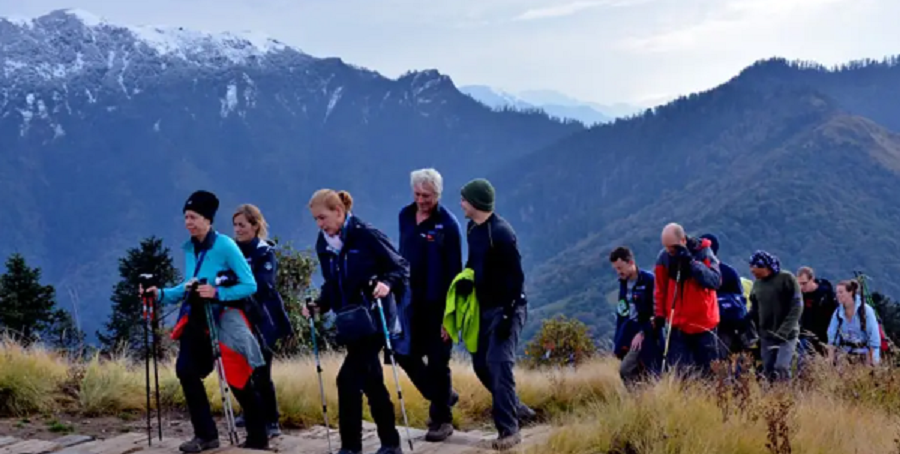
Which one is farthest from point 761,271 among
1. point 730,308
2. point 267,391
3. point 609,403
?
point 267,391

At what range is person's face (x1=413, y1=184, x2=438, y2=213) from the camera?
6.34 m

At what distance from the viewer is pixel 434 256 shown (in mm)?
6492

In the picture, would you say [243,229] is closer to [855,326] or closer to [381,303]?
[381,303]

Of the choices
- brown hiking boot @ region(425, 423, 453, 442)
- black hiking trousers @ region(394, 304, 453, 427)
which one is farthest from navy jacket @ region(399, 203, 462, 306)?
brown hiking boot @ region(425, 423, 453, 442)

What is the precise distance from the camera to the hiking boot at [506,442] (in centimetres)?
594

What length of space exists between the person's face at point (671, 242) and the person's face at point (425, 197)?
2.02m

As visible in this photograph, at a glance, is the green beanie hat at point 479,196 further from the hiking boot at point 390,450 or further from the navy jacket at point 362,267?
the hiking boot at point 390,450

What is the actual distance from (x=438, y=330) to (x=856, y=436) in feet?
9.01

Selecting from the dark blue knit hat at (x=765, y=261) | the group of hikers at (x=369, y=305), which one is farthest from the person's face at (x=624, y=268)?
the group of hikers at (x=369, y=305)

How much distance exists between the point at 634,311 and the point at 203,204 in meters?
3.93

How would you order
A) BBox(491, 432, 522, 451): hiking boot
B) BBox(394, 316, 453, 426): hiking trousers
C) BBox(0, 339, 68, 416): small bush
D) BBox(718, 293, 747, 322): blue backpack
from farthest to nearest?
BBox(718, 293, 747, 322): blue backpack < BBox(0, 339, 68, 416): small bush < BBox(394, 316, 453, 426): hiking trousers < BBox(491, 432, 522, 451): hiking boot

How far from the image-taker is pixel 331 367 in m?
9.30

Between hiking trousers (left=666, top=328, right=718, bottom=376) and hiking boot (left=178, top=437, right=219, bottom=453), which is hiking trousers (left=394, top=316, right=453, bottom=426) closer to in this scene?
hiking boot (left=178, top=437, right=219, bottom=453)

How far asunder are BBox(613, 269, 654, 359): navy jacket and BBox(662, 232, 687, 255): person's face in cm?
72
